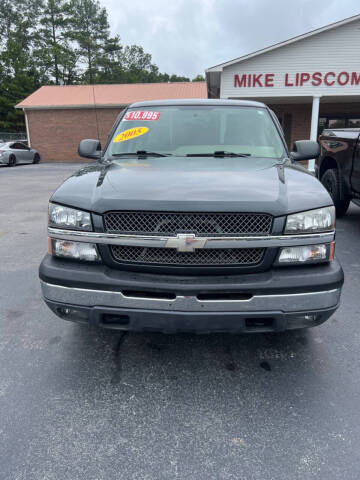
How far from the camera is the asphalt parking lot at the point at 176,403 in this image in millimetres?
1832

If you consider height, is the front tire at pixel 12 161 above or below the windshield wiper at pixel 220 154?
below

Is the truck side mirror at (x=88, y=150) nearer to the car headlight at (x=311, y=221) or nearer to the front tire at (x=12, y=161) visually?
Result: the car headlight at (x=311, y=221)

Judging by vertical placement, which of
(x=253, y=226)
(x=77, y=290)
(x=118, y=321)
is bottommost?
(x=118, y=321)

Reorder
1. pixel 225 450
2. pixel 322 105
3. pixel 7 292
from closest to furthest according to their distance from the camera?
pixel 225 450, pixel 7 292, pixel 322 105

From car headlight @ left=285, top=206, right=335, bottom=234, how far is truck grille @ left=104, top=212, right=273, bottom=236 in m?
0.13

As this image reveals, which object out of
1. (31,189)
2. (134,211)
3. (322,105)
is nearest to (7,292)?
(134,211)

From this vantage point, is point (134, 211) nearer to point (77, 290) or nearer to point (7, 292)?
point (77, 290)

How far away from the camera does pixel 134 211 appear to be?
7.11ft

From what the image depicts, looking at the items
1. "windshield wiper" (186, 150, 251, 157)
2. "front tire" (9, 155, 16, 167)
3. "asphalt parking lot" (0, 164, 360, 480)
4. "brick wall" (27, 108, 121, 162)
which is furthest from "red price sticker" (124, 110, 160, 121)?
"brick wall" (27, 108, 121, 162)

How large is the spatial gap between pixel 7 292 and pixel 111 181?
2.13m

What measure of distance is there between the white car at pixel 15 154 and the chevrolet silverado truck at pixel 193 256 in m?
20.7

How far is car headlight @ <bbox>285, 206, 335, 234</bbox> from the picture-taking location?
2172 millimetres

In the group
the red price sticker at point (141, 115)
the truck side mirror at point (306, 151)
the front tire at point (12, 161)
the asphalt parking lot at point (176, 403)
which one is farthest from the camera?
the front tire at point (12, 161)

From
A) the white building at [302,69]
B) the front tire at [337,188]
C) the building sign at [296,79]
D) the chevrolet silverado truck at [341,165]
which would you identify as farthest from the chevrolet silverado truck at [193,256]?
the building sign at [296,79]
